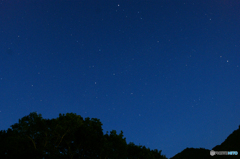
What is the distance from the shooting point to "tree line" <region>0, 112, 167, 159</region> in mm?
25016

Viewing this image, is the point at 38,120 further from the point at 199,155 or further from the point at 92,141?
the point at 199,155

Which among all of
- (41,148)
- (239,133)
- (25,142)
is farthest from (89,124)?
(239,133)

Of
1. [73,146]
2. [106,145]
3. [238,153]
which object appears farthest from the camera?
[238,153]

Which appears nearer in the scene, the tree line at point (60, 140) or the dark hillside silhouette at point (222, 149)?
the tree line at point (60, 140)

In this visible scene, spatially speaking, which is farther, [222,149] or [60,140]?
[222,149]

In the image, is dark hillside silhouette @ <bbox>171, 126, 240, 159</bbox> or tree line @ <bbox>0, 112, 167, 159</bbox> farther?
dark hillside silhouette @ <bbox>171, 126, 240, 159</bbox>

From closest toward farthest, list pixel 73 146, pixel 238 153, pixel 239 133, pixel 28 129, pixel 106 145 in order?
pixel 28 129
pixel 106 145
pixel 73 146
pixel 238 153
pixel 239 133

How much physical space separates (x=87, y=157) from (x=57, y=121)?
8848mm

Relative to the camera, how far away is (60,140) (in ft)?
91.8

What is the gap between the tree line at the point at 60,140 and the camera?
25016 mm

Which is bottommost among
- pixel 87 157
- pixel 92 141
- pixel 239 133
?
pixel 87 157

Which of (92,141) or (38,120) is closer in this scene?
(38,120)

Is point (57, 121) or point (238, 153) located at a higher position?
point (57, 121)

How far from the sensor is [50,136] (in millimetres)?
26719
